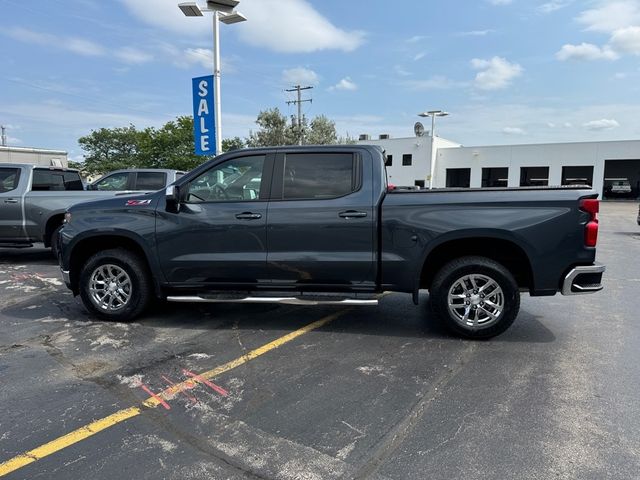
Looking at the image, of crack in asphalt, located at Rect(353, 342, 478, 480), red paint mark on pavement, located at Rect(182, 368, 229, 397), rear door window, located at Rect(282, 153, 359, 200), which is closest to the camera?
crack in asphalt, located at Rect(353, 342, 478, 480)

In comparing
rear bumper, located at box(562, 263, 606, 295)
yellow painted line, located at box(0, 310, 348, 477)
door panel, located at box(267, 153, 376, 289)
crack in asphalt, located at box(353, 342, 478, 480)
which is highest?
door panel, located at box(267, 153, 376, 289)

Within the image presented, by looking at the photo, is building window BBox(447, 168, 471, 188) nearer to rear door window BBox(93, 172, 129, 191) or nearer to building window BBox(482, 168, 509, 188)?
building window BBox(482, 168, 509, 188)

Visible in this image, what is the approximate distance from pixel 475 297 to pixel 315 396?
6.88 ft

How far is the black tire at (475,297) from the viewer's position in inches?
188

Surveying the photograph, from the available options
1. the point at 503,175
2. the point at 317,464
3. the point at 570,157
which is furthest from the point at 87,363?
the point at 503,175

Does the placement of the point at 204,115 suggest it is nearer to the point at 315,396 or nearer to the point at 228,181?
the point at 228,181

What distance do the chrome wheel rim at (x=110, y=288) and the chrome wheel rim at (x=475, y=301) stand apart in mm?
3650

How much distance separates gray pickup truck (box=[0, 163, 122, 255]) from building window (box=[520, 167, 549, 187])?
137 ft

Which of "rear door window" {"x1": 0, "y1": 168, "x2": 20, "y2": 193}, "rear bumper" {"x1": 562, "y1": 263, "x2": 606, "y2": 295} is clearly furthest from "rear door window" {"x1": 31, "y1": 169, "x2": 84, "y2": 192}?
"rear bumper" {"x1": 562, "y1": 263, "x2": 606, "y2": 295}

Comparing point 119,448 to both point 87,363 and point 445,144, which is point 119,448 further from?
point 445,144

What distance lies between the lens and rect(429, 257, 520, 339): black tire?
15.6ft

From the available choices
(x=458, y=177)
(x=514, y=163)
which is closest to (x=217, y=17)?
(x=514, y=163)

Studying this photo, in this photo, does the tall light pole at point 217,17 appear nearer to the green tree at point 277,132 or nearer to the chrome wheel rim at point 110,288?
the chrome wheel rim at point 110,288

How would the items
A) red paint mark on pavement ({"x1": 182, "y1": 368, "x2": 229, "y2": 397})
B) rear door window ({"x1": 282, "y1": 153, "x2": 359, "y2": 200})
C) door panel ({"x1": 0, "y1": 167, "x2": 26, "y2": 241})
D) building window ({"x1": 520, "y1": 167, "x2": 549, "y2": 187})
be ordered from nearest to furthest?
red paint mark on pavement ({"x1": 182, "y1": 368, "x2": 229, "y2": 397}) → rear door window ({"x1": 282, "y1": 153, "x2": 359, "y2": 200}) → door panel ({"x1": 0, "y1": 167, "x2": 26, "y2": 241}) → building window ({"x1": 520, "y1": 167, "x2": 549, "y2": 187})
